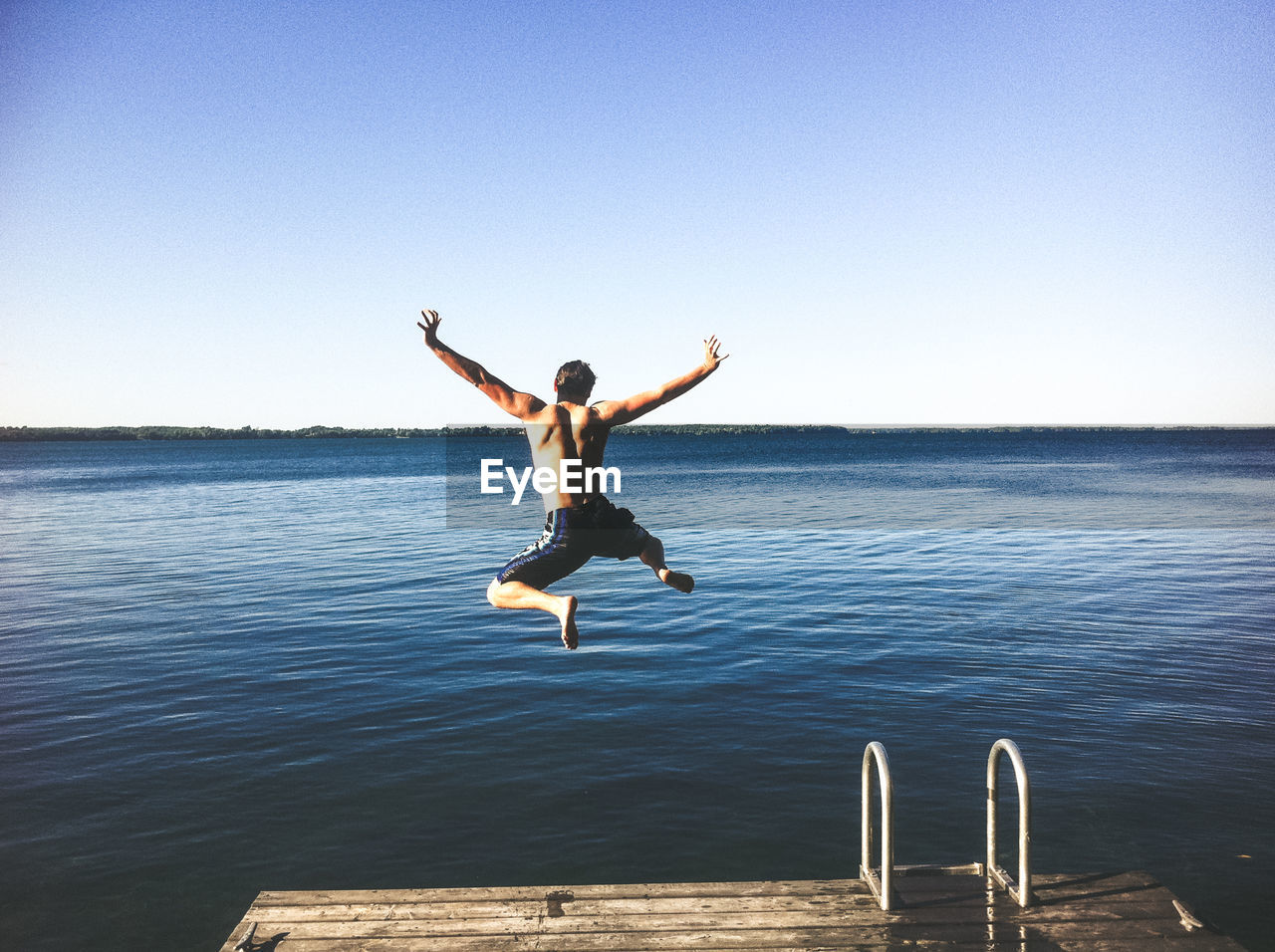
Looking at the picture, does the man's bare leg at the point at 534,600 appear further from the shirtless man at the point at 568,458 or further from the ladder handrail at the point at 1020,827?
the ladder handrail at the point at 1020,827

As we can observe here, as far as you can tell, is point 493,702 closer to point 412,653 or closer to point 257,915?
point 412,653

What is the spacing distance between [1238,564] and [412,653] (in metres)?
32.7

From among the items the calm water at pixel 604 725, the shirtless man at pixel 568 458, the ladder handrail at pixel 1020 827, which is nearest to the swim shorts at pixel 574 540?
the shirtless man at pixel 568 458

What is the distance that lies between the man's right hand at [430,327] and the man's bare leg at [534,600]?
5.66 ft

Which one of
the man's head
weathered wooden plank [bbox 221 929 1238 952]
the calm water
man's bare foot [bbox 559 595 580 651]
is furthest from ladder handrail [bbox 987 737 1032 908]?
the man's head

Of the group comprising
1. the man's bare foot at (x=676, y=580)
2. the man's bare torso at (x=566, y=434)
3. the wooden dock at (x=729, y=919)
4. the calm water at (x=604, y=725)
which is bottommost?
the calm water at (x=604, y=725)

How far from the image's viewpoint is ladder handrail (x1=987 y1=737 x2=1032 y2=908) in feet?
27.5

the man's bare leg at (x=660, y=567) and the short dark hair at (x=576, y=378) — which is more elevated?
the short dark hair at (x=576, y=378)

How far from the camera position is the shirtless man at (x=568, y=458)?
602 centimetres

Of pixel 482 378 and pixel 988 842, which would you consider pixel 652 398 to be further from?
pixel 988 842

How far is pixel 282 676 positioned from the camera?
20.2 m

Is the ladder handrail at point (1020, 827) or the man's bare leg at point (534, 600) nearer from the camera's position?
the man's bare leg at point (534, 600)

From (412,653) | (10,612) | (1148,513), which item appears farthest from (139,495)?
(1148,513)

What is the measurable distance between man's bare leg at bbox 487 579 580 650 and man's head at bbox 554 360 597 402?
1.45m
